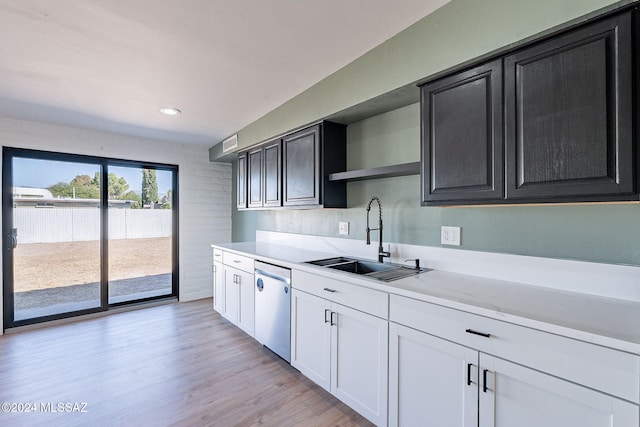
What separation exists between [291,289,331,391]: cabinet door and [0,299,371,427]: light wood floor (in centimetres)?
18

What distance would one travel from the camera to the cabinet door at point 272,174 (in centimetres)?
304

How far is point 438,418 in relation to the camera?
55.5 inches

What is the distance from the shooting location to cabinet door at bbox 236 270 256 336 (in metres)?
2.93

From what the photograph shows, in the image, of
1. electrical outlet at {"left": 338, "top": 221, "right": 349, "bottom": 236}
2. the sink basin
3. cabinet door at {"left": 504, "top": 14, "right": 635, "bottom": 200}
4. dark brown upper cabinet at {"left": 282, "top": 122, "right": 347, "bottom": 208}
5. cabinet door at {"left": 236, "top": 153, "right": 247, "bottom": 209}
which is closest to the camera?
cabinet door at {"left": 504, "top": 14, "right": 635, "bottom": 200}

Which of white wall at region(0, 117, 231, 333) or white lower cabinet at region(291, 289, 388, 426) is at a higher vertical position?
white wall at region(0, 117, 231, 333)

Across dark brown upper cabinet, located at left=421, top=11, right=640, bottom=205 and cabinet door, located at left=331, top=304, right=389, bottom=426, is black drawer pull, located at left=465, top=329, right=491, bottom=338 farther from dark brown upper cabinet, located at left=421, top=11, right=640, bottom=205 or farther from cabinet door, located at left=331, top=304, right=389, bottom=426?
dark brown upper cabinet, located at left=421, top=11, right=640, bottom=205

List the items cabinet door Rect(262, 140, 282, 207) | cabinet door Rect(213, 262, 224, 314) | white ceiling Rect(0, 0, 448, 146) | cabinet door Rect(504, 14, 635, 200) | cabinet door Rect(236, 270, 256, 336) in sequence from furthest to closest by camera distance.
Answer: cabinet door Rect(213, 262, 224, 314), cabinet door Rect(262, 140, 282, 207), cabinet door Rect(236, 270, 256, 336), white ceiling Rect(0, 0, 448, 146), cabinet door Rect(504, 14, 635, 200)

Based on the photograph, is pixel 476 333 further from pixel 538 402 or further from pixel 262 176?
pixel 262 176

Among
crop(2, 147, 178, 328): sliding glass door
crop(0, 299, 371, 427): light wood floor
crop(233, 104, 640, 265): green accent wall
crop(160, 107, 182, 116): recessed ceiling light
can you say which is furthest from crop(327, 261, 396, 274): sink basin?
crop(2, 147, 178, 328): sliding glass door

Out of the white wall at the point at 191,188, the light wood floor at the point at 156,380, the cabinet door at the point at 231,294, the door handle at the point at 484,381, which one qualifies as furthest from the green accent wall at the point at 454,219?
the white wall at the point at 191,188

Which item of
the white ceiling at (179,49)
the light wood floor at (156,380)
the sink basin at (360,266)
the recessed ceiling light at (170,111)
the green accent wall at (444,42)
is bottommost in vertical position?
the light wood floor at (156,380)

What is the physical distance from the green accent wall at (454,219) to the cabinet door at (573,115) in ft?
1.16

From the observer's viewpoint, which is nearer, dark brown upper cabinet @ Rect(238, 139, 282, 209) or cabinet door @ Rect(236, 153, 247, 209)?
dark brown upper cabinet @ Rect(238, 139, 282, 209)

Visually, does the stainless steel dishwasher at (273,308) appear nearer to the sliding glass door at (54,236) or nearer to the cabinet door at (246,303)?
the cabinet door at (246,303)
